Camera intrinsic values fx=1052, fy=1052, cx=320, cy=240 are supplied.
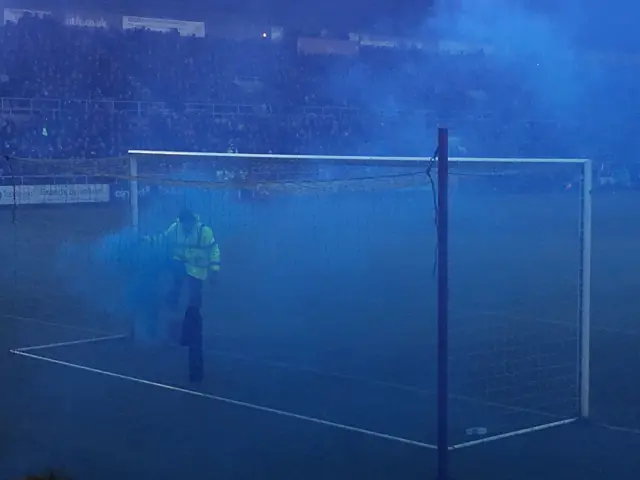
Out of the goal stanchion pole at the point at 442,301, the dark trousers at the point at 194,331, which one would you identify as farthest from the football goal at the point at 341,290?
the dark trousers at the point at 194,331

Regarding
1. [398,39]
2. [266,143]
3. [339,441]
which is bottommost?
[339,441]

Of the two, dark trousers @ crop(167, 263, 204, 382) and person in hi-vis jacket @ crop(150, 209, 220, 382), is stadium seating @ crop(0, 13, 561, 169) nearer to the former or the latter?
person in hi-vis jacket @ crop(150, 209, 220, 382)

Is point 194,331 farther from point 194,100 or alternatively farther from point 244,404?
point 194,100

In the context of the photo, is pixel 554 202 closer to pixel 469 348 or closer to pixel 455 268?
pixel 455 268

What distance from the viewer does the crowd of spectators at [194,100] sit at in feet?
82.8

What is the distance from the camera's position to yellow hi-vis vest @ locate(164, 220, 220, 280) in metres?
7.85

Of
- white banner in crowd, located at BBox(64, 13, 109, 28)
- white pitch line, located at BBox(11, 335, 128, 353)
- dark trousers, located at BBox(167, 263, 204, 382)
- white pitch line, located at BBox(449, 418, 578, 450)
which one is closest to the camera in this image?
white pitch line, located at BBox(449, 418, 578, 450)

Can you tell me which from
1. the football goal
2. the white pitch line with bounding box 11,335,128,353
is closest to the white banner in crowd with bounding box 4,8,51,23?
the football goal

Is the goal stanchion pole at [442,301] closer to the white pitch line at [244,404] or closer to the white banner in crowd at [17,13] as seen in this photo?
the white pitch line at [244,404]

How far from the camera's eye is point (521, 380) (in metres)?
7.59

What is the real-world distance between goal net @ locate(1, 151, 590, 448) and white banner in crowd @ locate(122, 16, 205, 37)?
7.70 m

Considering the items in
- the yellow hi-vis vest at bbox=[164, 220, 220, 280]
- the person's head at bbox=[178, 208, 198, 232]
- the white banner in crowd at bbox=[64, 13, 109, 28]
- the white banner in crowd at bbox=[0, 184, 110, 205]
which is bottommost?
the yellow hi-vis vest at bbox=[164, 220, 220, 280]

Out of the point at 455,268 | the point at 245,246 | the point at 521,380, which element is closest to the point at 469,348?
the point at 521,380

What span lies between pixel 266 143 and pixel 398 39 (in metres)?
7.68
